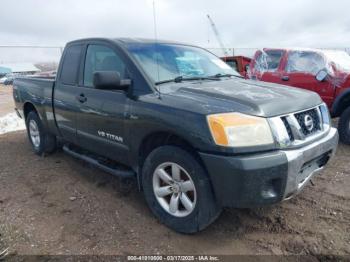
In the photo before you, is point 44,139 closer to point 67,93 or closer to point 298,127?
point 67,93

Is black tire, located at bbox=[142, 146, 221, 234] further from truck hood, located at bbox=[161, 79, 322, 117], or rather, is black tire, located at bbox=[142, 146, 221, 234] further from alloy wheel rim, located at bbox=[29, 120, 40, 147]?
alloy wheel rim, located at bbox=[29, 120, 40, 147]

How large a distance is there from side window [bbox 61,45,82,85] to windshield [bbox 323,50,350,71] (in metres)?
4.78

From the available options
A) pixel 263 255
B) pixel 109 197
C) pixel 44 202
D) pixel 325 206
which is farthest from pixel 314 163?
pixel 44 202

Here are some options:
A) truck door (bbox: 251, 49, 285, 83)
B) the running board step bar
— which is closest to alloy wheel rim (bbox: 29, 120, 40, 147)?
the running board step bar

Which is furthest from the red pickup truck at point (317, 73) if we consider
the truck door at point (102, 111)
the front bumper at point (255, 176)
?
the truck door at point (102, 111)

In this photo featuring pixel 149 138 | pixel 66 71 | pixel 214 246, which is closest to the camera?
pixel 214 246

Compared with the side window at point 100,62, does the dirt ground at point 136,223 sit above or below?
below

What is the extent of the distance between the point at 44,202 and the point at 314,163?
293 cm

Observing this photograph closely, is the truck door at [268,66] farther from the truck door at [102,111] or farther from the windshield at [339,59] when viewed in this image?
the truck door at [102,111]

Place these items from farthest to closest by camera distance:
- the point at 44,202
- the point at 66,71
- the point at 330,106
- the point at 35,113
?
the point at 330,106 → the point at 35,113 → the point at 66,71 → the point at 44,202

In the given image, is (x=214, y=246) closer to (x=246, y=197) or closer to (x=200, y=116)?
(x=246, y=197)

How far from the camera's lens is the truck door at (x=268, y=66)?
6.90m

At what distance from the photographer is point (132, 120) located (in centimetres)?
315

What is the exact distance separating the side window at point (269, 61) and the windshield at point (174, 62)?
10.6ft
